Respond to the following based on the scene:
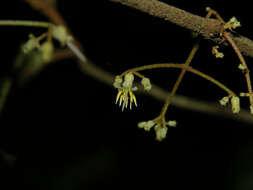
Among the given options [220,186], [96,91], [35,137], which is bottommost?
[220,186]

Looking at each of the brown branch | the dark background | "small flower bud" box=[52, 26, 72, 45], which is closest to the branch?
"small flower bud" box=[52, 26, 72, 45]

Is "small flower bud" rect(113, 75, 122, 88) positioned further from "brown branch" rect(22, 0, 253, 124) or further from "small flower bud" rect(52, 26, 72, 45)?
"brown branch" rect(22, 0, 253, 124)

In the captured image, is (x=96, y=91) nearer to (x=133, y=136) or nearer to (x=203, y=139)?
(x=133, y=136)

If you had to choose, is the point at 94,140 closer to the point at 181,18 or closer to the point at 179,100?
the point at 179,100

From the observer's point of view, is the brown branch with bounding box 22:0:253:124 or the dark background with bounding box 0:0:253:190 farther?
the dark background with bounding box 0:0:253:190

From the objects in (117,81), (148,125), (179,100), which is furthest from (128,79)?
(179,100)

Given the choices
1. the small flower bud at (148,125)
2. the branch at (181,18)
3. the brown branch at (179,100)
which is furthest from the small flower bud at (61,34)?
the brown branch at (179,100)

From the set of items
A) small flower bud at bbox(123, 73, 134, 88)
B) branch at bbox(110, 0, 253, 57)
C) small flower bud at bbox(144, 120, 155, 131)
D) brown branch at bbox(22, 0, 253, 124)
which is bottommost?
small flower bud at bbox(144, 120, 155, 131)

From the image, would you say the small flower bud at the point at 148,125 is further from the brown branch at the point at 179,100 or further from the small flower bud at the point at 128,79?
the brown branch at the point at 179,100

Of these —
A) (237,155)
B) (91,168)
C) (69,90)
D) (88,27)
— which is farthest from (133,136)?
(88,27)
